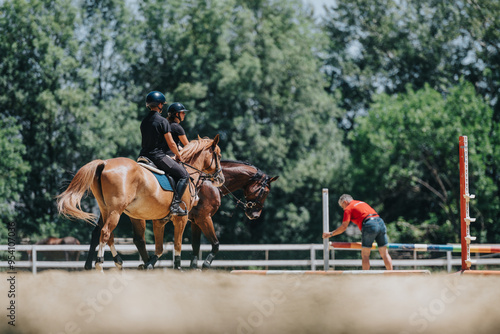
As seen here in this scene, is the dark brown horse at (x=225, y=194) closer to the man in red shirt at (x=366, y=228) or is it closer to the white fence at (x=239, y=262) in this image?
the man in red shirt at (x=366, y=228)

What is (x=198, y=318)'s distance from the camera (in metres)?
4.91

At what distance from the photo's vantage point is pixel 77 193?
27.4 ft

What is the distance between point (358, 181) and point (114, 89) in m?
13.5

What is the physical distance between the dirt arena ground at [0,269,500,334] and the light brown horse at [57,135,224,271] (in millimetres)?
2309

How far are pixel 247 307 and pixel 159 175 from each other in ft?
15.3

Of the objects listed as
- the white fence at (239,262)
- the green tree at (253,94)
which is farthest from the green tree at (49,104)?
the white fence at (239,262)

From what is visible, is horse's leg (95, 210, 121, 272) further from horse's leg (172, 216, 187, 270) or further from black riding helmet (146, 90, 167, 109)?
black riding helmet (146, 90, 167, 109)

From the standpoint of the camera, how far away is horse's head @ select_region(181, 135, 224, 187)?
35.2 feet

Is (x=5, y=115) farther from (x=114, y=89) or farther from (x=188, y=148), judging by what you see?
(x=188, y=148)

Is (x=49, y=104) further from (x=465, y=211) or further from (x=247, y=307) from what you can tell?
(x=247, y=307)

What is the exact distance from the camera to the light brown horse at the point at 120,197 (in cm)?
835

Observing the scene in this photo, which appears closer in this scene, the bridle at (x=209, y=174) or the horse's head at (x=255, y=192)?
the bridle at (x=209, y=174)

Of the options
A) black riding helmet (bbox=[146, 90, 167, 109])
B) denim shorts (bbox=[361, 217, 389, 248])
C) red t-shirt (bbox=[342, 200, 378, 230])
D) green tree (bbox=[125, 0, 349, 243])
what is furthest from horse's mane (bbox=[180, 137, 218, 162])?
green tree (bbox=[125, 0, 349, 243])

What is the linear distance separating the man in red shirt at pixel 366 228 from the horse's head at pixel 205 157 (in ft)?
7.11
